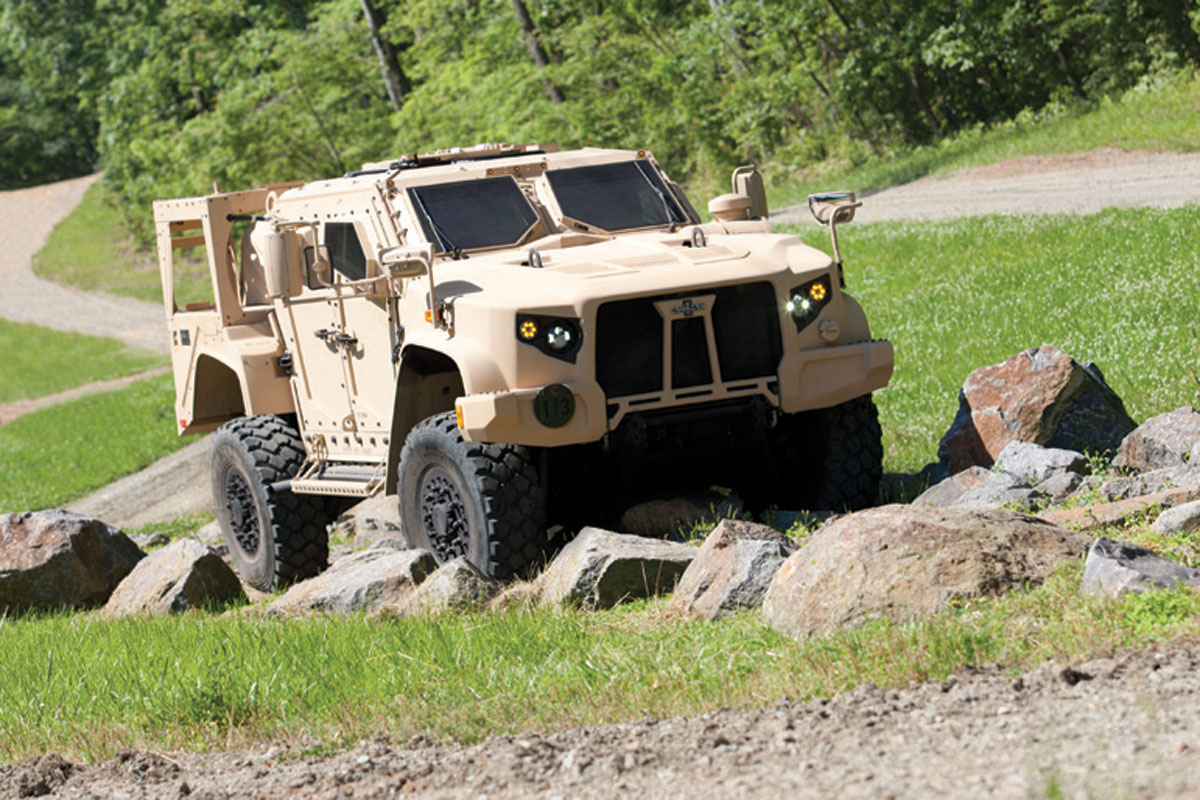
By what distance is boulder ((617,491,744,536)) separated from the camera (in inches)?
381

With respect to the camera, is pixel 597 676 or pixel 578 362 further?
pixel 578 362

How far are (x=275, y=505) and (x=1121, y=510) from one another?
5916mm

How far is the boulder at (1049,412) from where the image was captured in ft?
33.7

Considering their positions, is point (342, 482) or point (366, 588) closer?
point (366, 588)

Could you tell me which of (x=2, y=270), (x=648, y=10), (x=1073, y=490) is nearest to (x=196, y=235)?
(x=1073, y=490)

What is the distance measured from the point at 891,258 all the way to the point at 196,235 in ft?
39.0

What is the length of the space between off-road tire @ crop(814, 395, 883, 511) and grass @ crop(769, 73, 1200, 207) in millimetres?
18063

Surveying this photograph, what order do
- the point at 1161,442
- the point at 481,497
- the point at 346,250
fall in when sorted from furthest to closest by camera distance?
1. the point at 346,250
2. the point at 1161,442
3. the point at 481,497

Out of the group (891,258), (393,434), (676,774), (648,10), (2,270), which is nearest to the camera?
(676,774)

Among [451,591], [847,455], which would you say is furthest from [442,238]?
[847,455]

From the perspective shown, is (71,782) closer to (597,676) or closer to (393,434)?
(597,676)

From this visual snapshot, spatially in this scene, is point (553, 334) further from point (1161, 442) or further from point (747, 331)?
point (1161, 442)

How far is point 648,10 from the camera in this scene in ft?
126

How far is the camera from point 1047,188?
2516 centimetres
